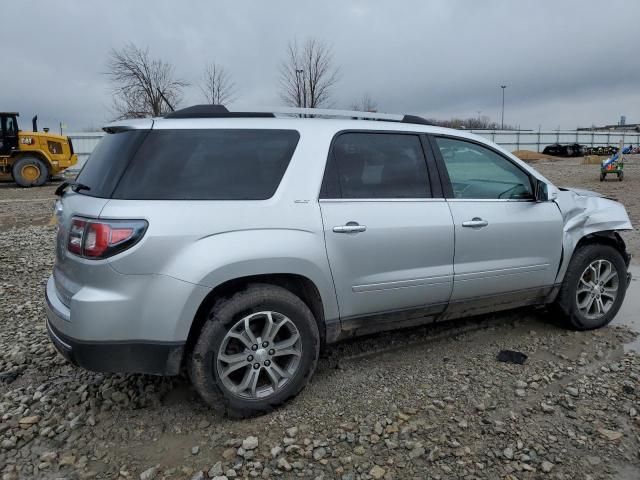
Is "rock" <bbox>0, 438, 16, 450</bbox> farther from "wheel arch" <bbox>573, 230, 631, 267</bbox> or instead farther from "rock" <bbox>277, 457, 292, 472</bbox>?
"wheel arch" <bbox>573, 230, 631, 267</bbox>

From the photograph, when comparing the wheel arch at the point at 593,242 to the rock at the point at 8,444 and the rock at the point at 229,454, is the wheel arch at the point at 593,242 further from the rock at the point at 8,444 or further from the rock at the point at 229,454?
the rock at the point at 8,444

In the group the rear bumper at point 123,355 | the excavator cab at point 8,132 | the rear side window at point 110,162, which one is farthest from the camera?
the excavator cab at point 8,132

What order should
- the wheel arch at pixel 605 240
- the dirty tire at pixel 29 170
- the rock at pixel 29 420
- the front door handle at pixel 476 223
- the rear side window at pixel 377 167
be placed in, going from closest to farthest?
1. the rock at pixel 29 420
2. the rear side window at pixel 377 167
3. the front door handle at pixel 476 223
4. the wheel arch at pixel 605 240
5. the dirty tire at pixel 29 170

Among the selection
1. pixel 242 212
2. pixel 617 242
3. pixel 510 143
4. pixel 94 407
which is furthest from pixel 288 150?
pixel 510 143

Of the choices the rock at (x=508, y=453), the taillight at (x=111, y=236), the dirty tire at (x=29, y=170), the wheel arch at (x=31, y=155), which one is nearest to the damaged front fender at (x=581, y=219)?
the rock at (x=508, y=453)

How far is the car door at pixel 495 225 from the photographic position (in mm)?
3332

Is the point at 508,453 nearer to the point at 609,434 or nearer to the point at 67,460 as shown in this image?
the point at 609,434

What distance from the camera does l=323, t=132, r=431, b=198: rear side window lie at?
3.00 m

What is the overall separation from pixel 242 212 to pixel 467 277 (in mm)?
1664

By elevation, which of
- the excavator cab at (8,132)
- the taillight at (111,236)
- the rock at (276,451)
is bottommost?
the rock at (276,451)

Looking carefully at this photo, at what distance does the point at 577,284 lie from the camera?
389 cm

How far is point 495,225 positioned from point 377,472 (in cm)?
188

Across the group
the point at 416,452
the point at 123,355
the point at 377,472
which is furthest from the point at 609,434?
the point at 123,355

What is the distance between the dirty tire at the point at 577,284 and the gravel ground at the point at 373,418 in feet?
0.44
